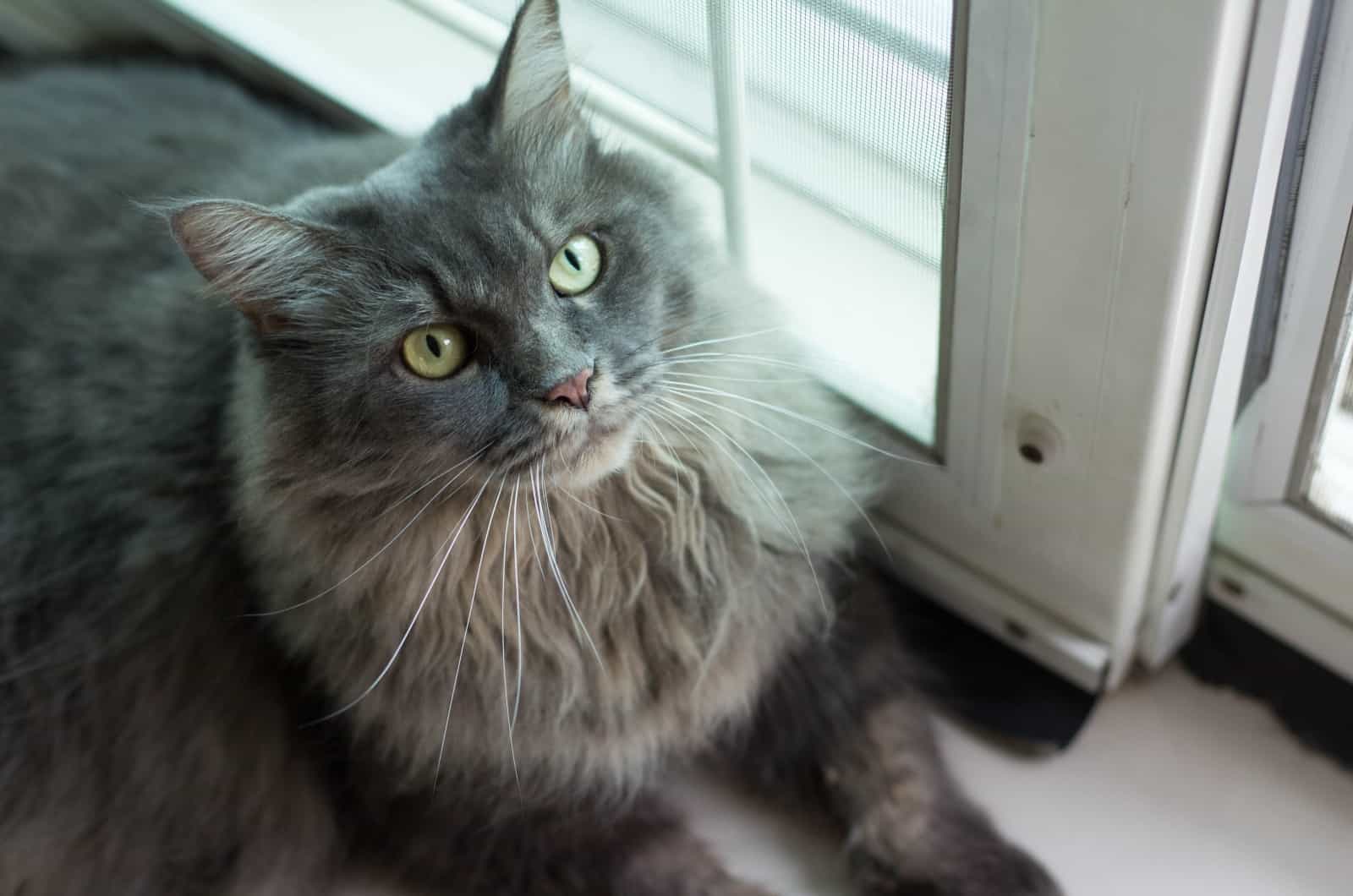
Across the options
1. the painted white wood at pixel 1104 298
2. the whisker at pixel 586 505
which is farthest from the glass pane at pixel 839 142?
the whisker at pixel 586 505

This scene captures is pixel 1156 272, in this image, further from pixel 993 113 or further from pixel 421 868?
pixel 421 868

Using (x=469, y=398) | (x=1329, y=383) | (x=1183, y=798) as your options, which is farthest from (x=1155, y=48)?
(x=1183, y=798)

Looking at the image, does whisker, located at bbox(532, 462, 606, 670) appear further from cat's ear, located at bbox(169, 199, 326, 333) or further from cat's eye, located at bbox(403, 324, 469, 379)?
cat's ear, located at bbox(169, 199, 326, 333)

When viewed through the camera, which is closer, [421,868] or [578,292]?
[578,292]

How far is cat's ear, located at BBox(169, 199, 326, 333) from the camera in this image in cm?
90

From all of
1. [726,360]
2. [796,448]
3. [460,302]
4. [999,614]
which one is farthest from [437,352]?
[999,614]

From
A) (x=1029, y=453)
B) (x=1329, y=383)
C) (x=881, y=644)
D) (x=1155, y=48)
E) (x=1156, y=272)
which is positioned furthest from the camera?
(x=881, y=644)

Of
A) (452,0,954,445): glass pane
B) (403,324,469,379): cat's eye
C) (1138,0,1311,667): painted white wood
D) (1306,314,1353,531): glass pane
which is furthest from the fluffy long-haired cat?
(1306,314,1353,531): glass pane

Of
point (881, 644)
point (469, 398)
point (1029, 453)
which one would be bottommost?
point (881, 644)

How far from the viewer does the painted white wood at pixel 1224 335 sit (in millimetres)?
877

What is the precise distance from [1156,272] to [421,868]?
92 centimetres

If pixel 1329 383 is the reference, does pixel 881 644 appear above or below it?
below

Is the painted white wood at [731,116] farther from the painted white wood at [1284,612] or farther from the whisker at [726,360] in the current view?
the painted white wood at [1284,612]

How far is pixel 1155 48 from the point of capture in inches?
34.4
